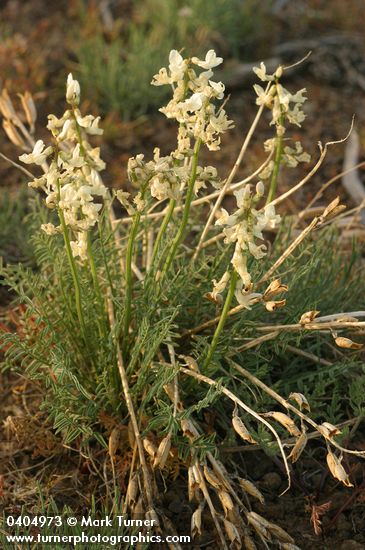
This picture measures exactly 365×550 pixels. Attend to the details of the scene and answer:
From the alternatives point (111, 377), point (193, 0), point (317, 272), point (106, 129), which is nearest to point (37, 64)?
point (106, 129)

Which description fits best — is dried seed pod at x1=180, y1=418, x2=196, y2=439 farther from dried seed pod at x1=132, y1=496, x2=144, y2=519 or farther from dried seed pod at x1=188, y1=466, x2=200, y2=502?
dried seed pod at x1=132, y1=496, x2=144, y2=519

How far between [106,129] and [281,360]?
2023mm

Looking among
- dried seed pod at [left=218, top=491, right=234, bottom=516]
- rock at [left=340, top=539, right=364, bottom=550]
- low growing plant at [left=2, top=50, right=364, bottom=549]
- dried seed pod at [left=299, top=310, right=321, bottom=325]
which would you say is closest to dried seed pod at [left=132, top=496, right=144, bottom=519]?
low growing plant at [left=2, top=50, right=364, bottom=549]

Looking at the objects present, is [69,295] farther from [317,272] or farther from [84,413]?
[317,272]

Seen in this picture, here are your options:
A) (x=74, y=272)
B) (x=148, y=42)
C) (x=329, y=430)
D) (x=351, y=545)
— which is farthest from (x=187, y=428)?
(x=148, y=42)

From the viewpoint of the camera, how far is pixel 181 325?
2438 millimetres

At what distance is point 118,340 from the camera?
7.39 feet

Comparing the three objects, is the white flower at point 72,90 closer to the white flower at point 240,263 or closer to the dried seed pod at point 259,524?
the white flower at point 240,263

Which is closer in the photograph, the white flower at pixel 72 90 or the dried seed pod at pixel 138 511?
the white flower at pixel 72 90

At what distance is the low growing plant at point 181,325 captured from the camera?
1.85 m

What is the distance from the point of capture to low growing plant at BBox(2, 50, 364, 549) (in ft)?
6.08

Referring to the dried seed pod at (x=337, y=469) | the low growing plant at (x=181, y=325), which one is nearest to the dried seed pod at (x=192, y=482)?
the low growing plant at (x=181, y=325)

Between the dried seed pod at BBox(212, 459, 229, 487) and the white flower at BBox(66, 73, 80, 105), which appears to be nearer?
the white flower at BBox(66, 73, 80, 105)

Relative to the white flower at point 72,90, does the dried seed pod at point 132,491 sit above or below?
below
